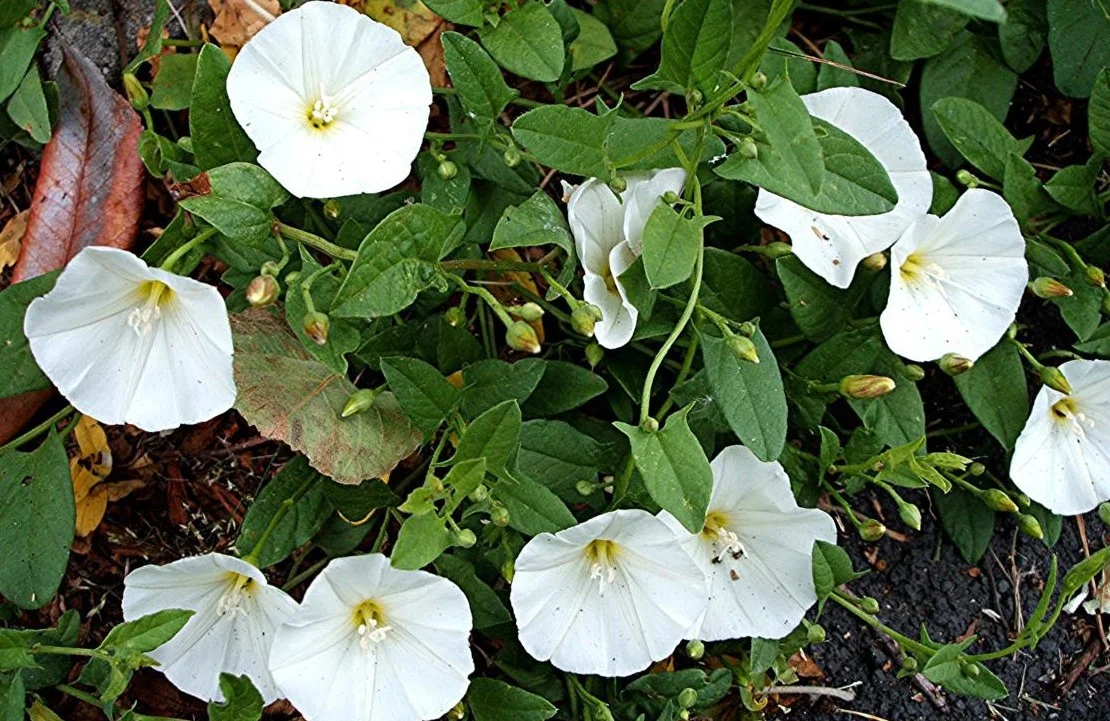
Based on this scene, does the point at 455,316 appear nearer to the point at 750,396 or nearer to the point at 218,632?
the point at 750,396

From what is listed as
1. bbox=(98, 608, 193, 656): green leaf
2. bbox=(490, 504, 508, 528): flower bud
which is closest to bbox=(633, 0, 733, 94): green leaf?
bbox=(490, 504, 508, 528): flower bud

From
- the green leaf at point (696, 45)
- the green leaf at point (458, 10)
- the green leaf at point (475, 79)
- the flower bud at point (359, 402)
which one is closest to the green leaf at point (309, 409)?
the flower bud at point (359, 402)

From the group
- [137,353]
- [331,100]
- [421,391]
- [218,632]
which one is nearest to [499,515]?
[421,391]

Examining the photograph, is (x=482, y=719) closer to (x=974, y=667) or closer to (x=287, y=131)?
(x=974, y=667)

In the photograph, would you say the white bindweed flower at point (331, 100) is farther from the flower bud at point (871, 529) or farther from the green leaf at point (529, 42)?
the flower bud at point (871, 529)

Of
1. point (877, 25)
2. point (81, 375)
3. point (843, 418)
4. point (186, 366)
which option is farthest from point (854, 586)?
point (81, 375)

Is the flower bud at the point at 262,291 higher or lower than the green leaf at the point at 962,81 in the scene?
lower
